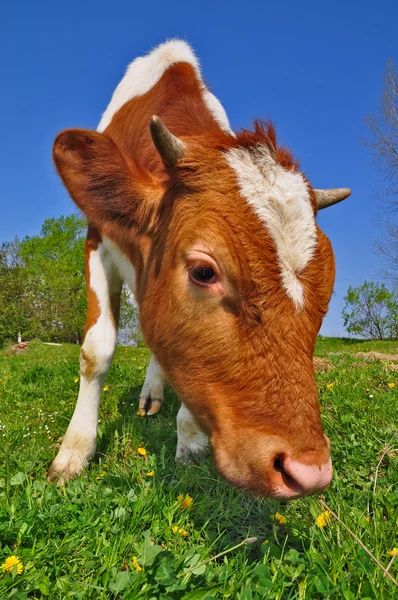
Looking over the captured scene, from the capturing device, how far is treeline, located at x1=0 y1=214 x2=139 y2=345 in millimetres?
34781

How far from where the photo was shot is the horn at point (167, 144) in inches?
102

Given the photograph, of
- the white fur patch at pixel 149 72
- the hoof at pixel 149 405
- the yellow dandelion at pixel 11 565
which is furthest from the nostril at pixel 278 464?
the white fur patch at pixel 149 72

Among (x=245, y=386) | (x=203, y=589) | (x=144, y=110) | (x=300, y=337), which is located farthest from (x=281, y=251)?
(x=144, y=110)

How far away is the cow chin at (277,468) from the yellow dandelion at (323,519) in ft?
2.18

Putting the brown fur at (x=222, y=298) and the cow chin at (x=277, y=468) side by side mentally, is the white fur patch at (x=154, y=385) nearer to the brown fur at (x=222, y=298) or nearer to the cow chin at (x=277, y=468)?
the brown fur at (x=222, y=298)

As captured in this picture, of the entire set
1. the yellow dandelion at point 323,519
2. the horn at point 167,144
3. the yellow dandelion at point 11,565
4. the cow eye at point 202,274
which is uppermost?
the horn at point 167,144

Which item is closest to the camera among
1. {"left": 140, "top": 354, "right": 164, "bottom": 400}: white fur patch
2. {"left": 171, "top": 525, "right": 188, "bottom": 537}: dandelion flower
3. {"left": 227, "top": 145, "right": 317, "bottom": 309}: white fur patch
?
{"left": 227, "top": 145, "right": 317, "bottom": 309}: white fur patch

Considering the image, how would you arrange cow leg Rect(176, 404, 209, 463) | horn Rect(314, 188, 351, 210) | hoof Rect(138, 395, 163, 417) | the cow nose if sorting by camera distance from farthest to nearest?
hoof Rect(138, 395, 163, 417) < cow leg Rect(176, 404, 209, 463) < horn Rect(314, 188, 351, 210) < the cow nose

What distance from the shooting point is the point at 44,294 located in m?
36.2

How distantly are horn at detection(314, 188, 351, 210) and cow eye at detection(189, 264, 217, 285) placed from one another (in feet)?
4.57

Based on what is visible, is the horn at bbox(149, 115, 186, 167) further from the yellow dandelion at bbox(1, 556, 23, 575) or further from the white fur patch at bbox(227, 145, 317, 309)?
the yellow dandelion at bbox(1, 556, 23, 575)

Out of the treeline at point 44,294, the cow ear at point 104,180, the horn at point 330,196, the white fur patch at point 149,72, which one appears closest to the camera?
the cow ear at point 104,180

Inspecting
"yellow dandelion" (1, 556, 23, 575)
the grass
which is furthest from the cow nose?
"yellow dandelion" (1, 556, 23, 575)

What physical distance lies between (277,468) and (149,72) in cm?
429
